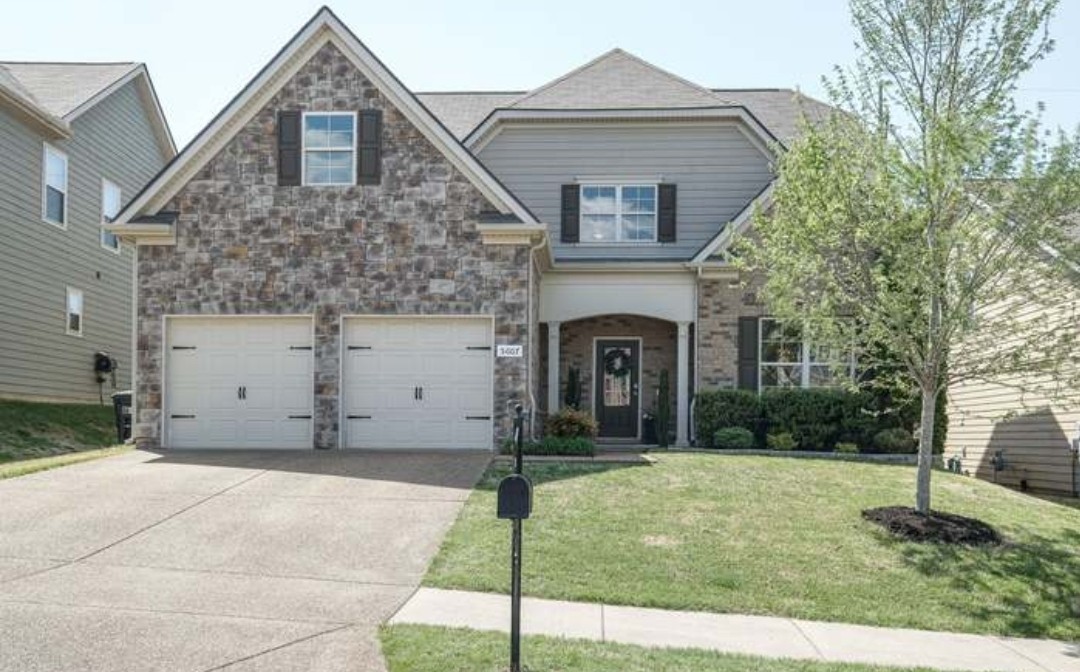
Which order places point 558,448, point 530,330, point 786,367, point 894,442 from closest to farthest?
point 558,448 < point 530,330 < point 894,442 < point 786,367

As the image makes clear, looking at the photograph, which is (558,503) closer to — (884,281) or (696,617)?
(696,617)

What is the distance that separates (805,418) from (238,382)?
9830mm

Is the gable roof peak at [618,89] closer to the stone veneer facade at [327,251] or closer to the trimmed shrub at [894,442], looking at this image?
the stone veneer facade at [327,251]

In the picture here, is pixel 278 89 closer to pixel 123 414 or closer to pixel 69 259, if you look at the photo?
pixel 123 414

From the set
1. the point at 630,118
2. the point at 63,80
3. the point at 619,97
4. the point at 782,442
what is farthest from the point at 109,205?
the point at 782,442

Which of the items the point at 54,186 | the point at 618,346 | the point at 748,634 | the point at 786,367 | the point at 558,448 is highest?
the point at 54,186

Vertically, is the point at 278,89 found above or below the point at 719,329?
above

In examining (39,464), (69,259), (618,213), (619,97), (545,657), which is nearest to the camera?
(545,657)

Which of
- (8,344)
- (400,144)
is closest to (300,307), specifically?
(400,144)

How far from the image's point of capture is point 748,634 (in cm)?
705

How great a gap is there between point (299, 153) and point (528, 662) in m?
11.2

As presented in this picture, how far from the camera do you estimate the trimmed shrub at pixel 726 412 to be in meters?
16.7

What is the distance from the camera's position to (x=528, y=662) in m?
5.98

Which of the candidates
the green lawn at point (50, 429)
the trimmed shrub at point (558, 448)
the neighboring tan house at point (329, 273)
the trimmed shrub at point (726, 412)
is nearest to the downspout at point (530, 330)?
the neighboring tan house at point (329, 273)
